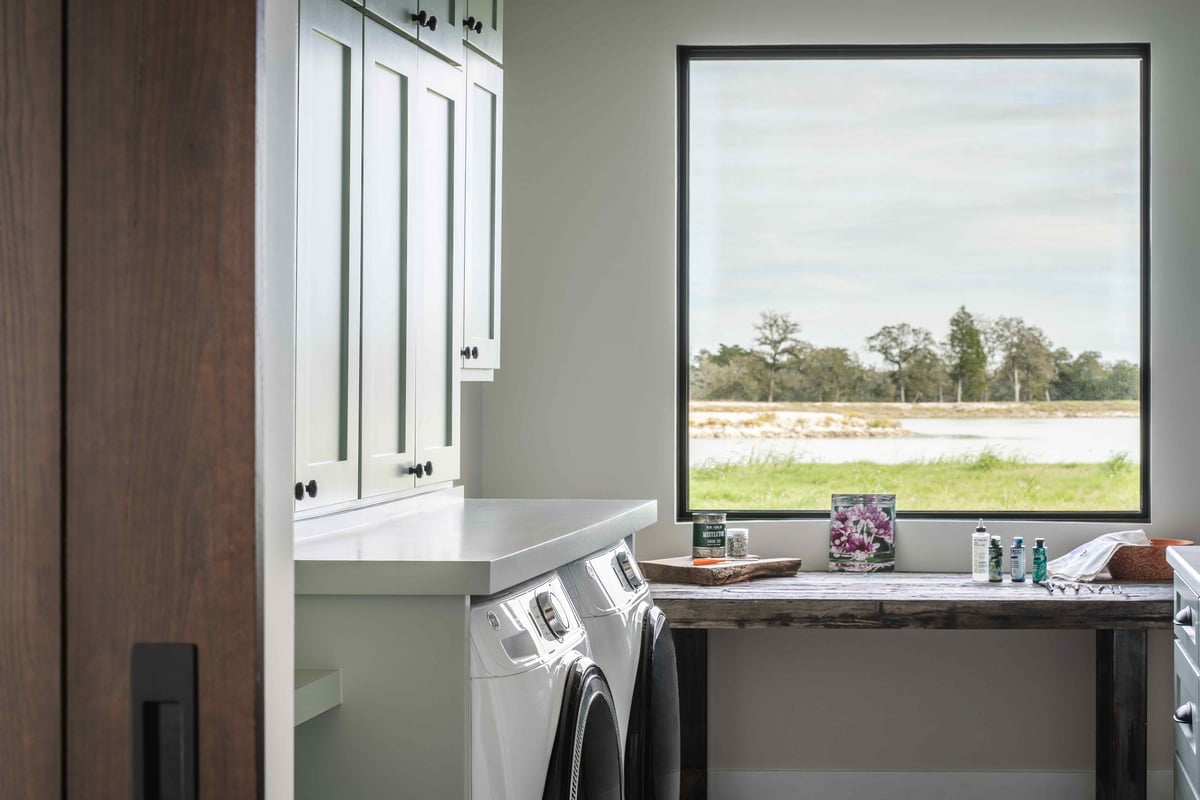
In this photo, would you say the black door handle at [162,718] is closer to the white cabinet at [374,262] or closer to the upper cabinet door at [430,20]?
the white cabinet at [374,262]

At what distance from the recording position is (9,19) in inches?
35.9

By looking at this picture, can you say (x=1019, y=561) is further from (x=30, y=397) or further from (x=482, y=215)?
(x=30, y=397)

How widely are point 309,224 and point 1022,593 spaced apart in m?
2.22

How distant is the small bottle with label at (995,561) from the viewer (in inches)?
133

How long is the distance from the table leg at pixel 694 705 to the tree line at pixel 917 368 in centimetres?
81

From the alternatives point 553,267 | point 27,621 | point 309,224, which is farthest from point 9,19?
point 553,267

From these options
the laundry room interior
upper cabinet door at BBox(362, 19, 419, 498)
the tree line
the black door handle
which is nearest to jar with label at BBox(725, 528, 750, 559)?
the laundry room interior

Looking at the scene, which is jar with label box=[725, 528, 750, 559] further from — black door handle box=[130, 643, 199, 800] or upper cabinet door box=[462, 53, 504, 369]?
black door handle box=[130, 643, 199, 800]

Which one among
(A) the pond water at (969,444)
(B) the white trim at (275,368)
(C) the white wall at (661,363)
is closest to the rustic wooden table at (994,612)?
(C) the white wall at (661,363)

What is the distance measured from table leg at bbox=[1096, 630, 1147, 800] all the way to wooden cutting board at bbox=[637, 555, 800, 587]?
92 centimetres

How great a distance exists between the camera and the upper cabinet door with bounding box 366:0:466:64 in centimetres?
222

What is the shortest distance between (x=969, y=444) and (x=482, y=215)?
5.97ft

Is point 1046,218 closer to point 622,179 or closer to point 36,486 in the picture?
point 622,179

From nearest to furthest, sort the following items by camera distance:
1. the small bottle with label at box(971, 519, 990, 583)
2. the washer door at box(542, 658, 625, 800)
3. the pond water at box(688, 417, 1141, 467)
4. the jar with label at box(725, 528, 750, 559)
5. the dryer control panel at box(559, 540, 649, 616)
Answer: the washer door at box(542, 658, 625, 800) < the dryer control panel at box(559, 540, 649, 616) < the small bottle with label at box(971, 519, 990, 583) < the jar with label at box(725, 528, 750, 559) < the pond water at box(688, 417, 1141, 467)
